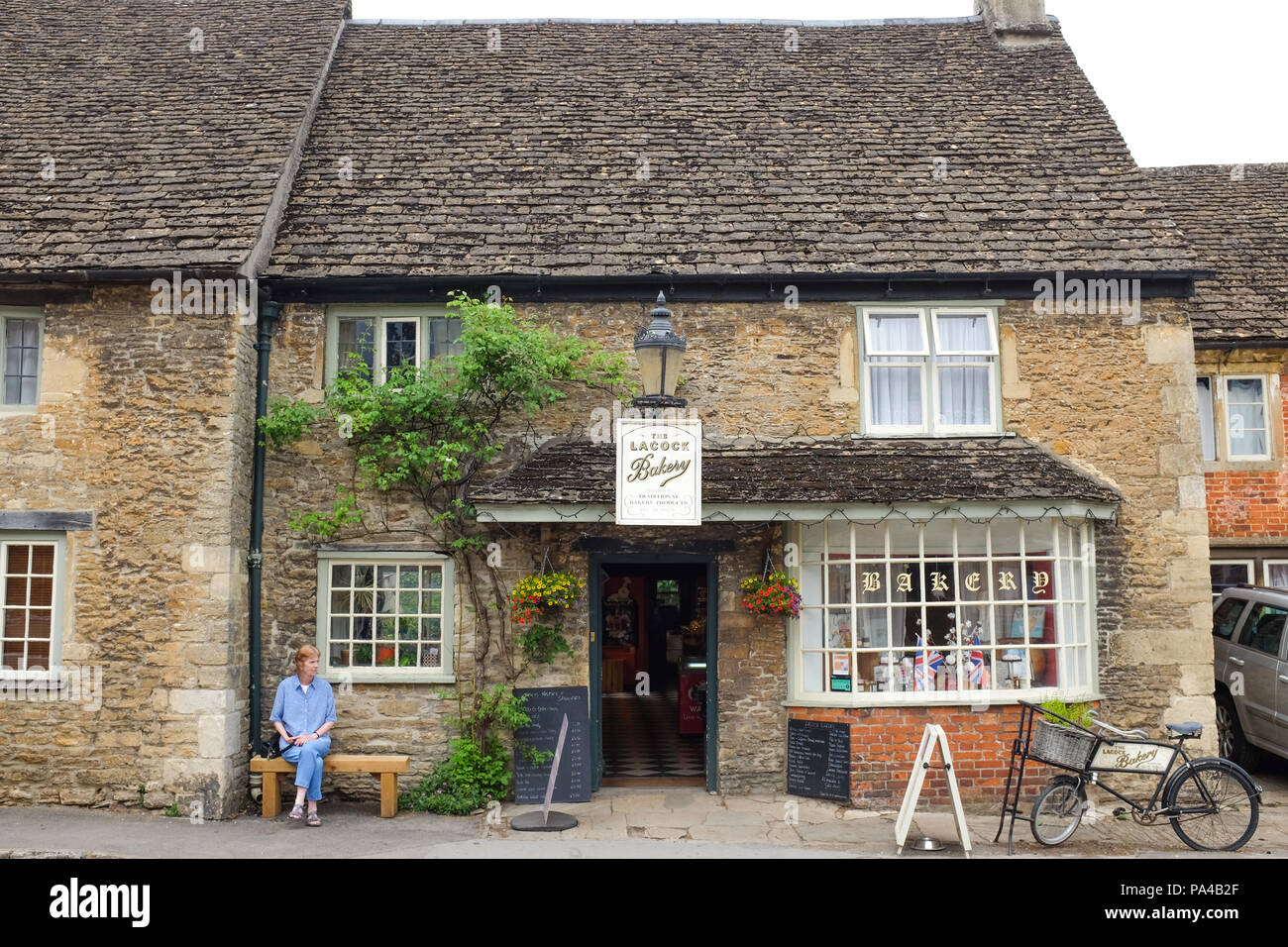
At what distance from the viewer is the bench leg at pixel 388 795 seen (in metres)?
8.91

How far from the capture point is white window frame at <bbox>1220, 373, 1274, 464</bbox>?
13.7m

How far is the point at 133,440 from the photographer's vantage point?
915 cm

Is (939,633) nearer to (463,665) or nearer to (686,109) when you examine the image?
(463,665)

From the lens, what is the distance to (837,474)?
9.35 m

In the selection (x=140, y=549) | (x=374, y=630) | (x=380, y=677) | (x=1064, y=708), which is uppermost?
(x=140, y=549)

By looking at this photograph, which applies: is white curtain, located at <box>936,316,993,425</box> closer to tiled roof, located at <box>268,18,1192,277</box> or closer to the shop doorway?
tiled roof, located at <box>268,18,1192,277</box>

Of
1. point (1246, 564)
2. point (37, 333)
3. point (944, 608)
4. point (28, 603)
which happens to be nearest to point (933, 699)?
point (944, 608)

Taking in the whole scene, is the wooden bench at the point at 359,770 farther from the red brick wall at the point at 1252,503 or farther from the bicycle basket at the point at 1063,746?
the red brick wall at the point at 1252,503

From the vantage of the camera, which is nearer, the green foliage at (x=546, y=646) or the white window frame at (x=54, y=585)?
the white window frame at (x=54, y=585)

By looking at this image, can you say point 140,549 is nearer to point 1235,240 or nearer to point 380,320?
point 380,320

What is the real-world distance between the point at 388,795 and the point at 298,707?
1.14m

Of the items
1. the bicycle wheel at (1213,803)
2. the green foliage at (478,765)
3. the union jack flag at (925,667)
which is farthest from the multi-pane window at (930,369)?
the green foliage at (478,765)

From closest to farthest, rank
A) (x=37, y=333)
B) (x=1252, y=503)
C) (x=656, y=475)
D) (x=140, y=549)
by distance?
(x=656, y=475) → (x=140, y=549) → (x=37, y=333) → (x=1252, y=503)

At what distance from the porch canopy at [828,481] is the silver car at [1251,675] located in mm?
2745
